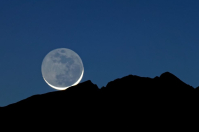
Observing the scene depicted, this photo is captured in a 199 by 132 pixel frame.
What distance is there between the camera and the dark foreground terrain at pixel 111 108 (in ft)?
21.3

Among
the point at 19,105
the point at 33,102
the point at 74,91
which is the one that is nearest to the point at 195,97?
the point at 74,91

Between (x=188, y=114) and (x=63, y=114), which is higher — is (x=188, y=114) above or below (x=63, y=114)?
below

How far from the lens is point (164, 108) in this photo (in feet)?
22.6

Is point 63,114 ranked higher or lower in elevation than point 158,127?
higher

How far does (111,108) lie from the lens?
269 inches

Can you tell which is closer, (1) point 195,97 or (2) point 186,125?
(2) point 186,125

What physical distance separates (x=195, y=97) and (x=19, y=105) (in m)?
6.05

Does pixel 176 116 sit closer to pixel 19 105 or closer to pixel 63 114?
pixel 63 114

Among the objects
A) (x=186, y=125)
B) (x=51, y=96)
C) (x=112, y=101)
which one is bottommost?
(x=186, y=125)

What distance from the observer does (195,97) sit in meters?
7.20

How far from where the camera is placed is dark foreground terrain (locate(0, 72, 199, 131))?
21.3ft

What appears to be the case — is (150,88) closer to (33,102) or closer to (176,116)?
(176,116)

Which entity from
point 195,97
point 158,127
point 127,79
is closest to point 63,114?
point 127,79

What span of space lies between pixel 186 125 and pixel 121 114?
2119 millimetres
